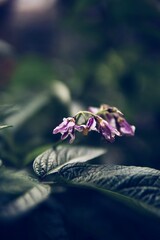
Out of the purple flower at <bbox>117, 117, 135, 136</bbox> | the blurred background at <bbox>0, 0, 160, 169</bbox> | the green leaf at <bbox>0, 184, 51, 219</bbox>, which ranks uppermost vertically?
the blurred background at <bbox>0, 0, 160, 169</bbox>

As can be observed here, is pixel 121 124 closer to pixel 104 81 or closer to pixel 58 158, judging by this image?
pixel 58 158

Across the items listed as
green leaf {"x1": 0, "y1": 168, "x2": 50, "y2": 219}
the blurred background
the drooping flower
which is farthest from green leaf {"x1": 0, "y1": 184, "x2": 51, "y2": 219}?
the blurred background

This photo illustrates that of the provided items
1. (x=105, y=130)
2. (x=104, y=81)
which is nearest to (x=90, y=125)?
(x=105, y=130)

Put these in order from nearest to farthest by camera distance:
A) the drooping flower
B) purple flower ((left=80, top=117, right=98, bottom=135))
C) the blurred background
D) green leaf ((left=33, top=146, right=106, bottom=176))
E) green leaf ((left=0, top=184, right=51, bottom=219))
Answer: green leaf ((left=0, top=184, right=51, bottom=219))
green leaf ((left=33, top=146, right=106, bottom=176))
purple flower ((left=80, top=117, right=98, bottom=135))
the drooping flower
the blurred background

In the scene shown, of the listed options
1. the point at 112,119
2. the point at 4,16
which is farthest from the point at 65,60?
the point at 112,119

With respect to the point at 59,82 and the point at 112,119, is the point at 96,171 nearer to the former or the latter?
the point at 112,119

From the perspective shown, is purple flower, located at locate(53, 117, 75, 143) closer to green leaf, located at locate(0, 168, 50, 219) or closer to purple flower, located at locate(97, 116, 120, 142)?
purple flower, located at locate(97, 116, 120, 142)
